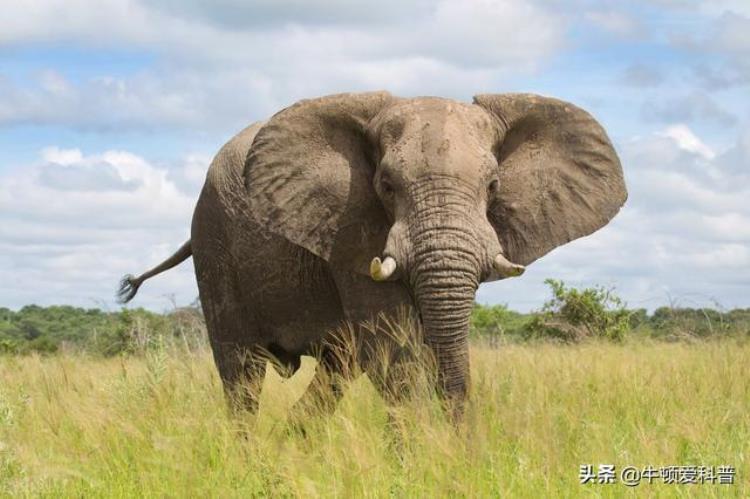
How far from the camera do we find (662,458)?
6371 mm

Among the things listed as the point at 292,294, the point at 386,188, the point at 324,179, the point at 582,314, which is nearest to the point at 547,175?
the point at 386,188

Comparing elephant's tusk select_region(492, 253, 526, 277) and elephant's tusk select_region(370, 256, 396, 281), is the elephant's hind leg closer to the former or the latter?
elephant's tusk select_region(370, 256, 396, 281)

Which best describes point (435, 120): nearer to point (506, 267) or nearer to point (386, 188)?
point (386, 188)

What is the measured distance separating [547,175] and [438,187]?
1.35 meters

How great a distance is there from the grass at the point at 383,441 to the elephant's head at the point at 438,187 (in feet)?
2.34

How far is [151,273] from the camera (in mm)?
11867

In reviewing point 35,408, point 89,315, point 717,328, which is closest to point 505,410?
point 35,408

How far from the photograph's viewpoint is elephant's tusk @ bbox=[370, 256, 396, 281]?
22.9 ft

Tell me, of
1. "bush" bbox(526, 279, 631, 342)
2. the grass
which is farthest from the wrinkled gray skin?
"bush" bbox(526, 279, 631, 342)

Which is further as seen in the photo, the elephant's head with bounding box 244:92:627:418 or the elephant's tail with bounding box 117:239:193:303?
the elephant's tail with bounding box 117:239:193:303

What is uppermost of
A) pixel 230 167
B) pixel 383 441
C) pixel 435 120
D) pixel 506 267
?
pixel 230 167

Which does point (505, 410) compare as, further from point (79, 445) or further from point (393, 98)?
point (79, 445)

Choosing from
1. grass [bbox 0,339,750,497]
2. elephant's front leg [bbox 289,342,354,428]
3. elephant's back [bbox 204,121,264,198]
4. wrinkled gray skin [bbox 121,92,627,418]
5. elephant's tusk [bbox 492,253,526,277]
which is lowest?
grass [bbox 0,339,750,497]

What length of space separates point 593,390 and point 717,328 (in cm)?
420
